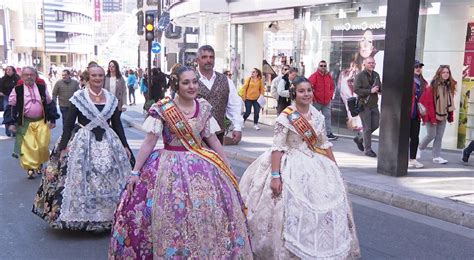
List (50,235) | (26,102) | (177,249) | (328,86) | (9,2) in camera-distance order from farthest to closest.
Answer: (9,2), (328,86), (26,102), (50,235), (177,249)

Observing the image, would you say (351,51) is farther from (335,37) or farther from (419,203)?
(419,203)

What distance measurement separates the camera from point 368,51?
1221 cm

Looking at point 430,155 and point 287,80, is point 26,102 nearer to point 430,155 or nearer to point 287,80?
point 287,80

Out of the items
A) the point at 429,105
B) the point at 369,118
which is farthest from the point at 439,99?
the point at 369,118

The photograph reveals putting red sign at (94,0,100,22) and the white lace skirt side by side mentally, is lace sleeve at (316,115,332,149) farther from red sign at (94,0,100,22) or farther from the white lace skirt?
red sign at (94,0,100,22)

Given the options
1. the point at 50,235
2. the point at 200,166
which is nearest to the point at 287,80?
the point at 50,235

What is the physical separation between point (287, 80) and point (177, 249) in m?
8.97

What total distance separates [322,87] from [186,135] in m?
8.10

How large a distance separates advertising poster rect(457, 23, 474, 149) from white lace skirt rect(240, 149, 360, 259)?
7220 mm

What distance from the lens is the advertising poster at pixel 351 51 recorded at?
39.2 feet

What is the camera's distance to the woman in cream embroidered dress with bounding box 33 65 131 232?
5234 mm

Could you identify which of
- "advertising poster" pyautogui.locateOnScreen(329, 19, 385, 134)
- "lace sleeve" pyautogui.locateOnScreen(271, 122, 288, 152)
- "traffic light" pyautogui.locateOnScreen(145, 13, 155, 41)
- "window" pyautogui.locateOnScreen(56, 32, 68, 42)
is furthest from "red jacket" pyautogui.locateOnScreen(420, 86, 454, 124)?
"window" pyautogui.locateOnScreen(56, 32, 68, 42)

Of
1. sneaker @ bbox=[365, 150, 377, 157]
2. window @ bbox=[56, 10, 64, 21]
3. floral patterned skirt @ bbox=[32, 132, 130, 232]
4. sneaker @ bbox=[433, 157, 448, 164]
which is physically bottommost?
sneaker @ bbox=[365, 150, 377, 157]

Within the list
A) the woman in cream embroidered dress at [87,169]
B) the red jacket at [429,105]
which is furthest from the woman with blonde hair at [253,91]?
the woman in cream embroidered dress at [87,169]
